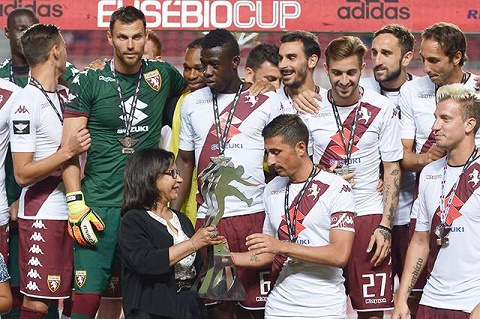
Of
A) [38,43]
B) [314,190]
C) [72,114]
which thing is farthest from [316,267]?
[38,43]

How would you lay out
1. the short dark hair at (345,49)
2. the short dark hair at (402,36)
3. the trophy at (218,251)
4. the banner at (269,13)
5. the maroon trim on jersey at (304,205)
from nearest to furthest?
the trophy at (218,251), the maroon trim on jersey at (304,205), the short dark hair at (345,49), the short dark hair at (402,36), the banner at (269,13)

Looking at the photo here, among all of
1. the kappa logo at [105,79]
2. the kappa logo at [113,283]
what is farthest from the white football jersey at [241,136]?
the kappa logo at [113,283]

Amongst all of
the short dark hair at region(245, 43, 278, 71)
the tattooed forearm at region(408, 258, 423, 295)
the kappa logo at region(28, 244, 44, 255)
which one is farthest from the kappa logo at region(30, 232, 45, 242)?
the tattooed forearm at region(408, 258, 423, 295)

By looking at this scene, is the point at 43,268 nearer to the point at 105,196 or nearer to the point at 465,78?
the point at 105,196

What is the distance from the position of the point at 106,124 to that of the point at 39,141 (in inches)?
18.6

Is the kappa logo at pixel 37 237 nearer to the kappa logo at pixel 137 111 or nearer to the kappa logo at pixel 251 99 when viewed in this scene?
the kappa logo at pixel 137 111

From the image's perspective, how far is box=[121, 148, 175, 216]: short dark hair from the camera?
6.23m

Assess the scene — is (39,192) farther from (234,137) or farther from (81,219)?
(234,137)

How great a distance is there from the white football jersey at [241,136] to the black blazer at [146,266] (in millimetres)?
918

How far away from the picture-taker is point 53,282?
7203 mm

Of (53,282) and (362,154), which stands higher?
(362,154)

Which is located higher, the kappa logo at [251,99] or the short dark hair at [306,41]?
the short dark hair at [306,41]

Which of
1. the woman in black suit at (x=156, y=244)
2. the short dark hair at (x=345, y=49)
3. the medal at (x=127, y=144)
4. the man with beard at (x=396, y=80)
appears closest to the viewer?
the woman in black suit at (x=156, y=244)

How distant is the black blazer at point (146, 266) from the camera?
237 inches
